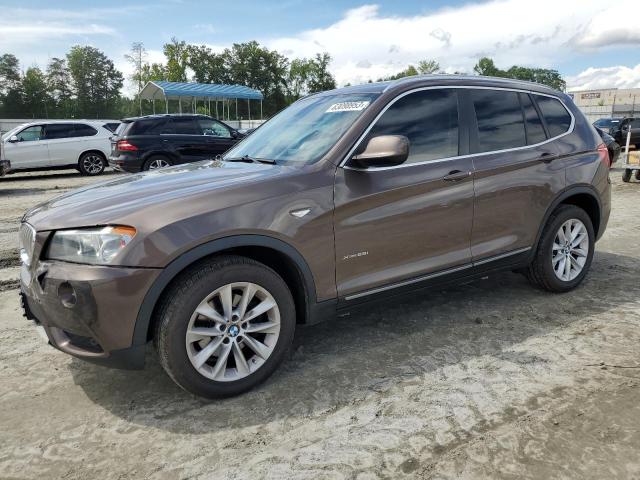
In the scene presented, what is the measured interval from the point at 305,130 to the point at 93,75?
84.3 meters

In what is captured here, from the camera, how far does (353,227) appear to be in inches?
125

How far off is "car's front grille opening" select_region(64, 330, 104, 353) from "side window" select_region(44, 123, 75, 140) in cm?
1467

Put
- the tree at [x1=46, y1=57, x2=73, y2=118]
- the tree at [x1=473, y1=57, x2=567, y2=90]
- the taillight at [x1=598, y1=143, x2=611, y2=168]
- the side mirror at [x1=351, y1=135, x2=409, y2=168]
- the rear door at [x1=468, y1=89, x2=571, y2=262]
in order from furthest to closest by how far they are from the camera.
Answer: the tree at [x1=473, y1=57, x2=567, y2=90], the tree at [x1=46, y1=57, x2=73, y2=118], the taillight at [x1=598, y1=143, x2=611, y2=168], the rear door at [x1=468, y1=89, x2=571, y2=262], the side mirror at [x1=351, y1=135, x2=409, y2=168]

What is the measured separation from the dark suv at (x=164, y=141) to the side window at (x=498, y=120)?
911 cm

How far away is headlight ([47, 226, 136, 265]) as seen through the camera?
2.56 meters

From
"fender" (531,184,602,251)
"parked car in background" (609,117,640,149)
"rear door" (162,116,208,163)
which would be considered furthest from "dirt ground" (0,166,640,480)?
"parked car in background" (609,117,640,149)

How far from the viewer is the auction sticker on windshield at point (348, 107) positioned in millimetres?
3465

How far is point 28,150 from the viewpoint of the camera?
14992 millimetres

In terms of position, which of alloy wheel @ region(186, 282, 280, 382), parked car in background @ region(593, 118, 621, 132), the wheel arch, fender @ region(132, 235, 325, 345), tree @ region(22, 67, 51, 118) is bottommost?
alloy wheel @ region(186, 282, 280, 382)

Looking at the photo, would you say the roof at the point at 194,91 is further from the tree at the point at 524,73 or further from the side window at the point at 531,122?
the tree at the point at 524,73

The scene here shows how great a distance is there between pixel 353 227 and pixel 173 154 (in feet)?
34.2

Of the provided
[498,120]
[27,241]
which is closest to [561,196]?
[498,120]

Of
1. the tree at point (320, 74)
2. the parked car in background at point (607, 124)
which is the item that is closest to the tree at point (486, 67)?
the tree at point (320, 74)

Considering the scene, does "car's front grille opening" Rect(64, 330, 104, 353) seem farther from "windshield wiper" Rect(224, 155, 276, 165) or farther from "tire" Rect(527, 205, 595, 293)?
"tire" Rect(527, 205, 595, 293)
